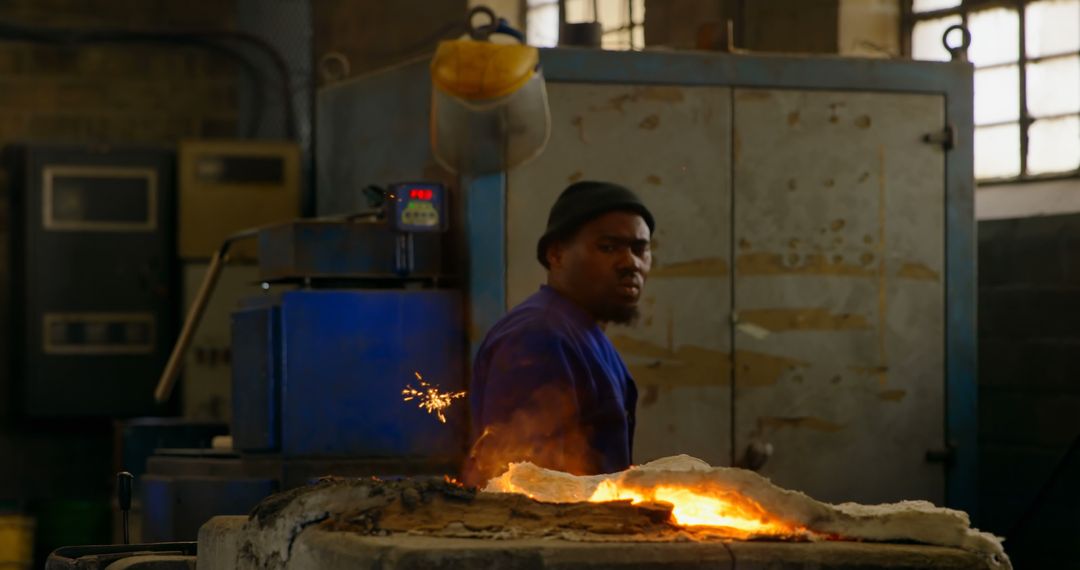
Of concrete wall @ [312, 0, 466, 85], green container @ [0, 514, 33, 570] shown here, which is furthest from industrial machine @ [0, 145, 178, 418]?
green container @ [0, 514, 33, 570]

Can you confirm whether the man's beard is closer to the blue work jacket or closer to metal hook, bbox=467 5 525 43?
the blue work jacket

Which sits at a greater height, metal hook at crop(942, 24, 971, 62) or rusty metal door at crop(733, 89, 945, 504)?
metal hook at crop(942, 24, 971, 62)

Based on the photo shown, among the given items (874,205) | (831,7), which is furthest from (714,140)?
(831,7)

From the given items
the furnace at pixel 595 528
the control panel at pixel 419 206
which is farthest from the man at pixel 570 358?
the control panel at pixel 419 206

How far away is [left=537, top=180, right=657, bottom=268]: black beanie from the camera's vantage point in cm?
378

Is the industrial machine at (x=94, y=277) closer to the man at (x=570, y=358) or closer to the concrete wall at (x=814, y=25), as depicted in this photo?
the concrete wall at (x=814, y=25)

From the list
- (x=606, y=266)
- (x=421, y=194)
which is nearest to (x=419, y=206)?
(x=421, y=194)

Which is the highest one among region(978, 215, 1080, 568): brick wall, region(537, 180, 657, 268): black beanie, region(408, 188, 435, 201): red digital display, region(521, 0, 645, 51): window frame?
region(521, 0, 645, 51): window frame

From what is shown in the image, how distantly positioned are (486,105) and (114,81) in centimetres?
488

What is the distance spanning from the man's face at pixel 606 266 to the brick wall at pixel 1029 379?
8.96 ft

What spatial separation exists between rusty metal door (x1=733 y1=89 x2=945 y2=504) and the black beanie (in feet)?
5.25

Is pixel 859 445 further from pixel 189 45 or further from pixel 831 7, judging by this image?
pixel 189 45

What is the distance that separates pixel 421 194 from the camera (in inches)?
190

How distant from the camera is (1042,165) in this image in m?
6.50
